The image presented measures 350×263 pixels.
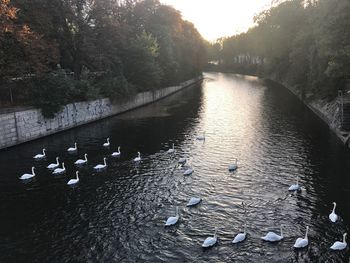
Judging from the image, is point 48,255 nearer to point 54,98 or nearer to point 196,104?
point 54,98

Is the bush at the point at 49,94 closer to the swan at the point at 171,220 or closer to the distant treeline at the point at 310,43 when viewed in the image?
the swan at the point at 171,220

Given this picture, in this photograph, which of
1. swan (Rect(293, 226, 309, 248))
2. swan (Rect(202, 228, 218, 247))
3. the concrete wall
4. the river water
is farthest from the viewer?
the concrete wall

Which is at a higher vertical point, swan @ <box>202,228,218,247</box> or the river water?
swan @ <box>202,228,218,247</box>

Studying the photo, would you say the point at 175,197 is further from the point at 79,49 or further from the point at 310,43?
the point at 310,43

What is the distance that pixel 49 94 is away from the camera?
155 ft

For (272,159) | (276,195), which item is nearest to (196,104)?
(272,159)

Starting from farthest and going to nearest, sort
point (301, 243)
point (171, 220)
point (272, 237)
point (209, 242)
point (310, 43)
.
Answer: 1. point (310, 43)
2. point (171, 220)
3. point (272, 237)
4. point (209, 242)
5. point (301, 243)

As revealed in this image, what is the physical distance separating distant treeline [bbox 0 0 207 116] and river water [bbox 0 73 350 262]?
8.11m

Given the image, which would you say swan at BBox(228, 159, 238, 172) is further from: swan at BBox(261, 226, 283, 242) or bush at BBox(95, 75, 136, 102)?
bush at BBox(95, 75, 136, 102)

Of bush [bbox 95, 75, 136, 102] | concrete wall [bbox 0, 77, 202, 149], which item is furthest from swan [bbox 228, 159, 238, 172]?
bush [bbox 95, 75, 136, 102]

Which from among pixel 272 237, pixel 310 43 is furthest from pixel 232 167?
pixel 310 43

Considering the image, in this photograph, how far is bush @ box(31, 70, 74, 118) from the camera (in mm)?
46188

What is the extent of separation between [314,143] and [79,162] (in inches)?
1026

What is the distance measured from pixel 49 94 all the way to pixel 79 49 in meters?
13.7
